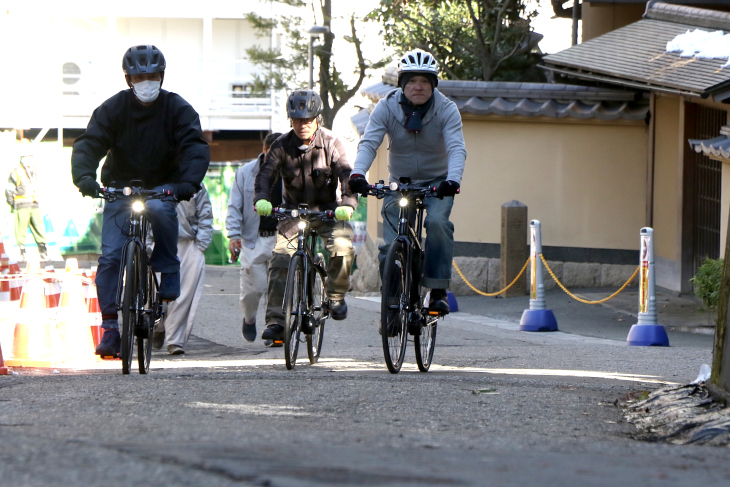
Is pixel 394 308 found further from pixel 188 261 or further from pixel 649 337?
pixel 649 337

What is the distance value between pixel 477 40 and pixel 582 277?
8505 mm

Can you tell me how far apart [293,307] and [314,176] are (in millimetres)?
1066

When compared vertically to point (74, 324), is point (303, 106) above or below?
above

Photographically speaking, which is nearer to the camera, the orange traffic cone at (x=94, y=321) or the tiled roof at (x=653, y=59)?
the orange traffic cone at (x=94, y=321)

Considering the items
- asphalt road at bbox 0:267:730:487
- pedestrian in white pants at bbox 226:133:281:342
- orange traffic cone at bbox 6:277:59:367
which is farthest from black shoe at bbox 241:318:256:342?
orange traffic cone at bbox 6:277:59:367

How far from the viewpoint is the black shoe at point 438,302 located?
7.03 metres

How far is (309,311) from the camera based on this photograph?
745cm

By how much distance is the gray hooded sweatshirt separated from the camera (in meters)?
6.93

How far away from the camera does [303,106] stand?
25.4ft

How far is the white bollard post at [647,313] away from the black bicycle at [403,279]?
13.2ft

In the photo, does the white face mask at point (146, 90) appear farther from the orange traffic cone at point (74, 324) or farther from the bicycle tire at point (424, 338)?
the orange traffic cone at point (74, 324)

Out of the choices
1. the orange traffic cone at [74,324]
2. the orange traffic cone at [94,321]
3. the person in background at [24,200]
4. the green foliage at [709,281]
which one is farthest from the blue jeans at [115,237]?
the person in background at [24,200]

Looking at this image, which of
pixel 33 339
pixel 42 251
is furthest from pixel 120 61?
pixel 33 339

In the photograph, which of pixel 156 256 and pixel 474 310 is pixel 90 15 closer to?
pixel 474 310
